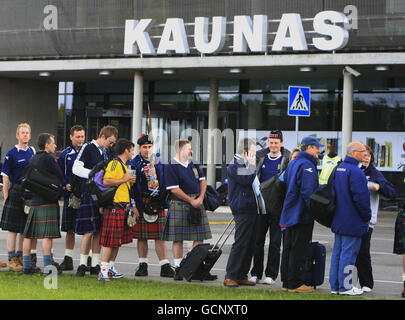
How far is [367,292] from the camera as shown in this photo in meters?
9.99

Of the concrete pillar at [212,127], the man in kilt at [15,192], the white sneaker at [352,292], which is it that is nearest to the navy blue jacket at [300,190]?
the white sneaker at [352,292]

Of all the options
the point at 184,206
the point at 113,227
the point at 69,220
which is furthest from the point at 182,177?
the point at 69,220

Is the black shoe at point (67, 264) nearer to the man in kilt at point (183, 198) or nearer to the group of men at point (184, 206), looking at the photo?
the group of men at point (184, 206)

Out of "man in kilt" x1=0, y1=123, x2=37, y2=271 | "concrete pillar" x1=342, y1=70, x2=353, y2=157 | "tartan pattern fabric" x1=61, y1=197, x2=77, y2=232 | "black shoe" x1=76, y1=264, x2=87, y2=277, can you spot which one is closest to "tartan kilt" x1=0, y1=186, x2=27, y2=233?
"man in kilt" x1=0, y1=123, x2=37, y2=271

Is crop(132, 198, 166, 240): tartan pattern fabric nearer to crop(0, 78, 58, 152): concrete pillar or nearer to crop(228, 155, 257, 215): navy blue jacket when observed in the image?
crop(228, 155, 257, 215): navy blue jacket

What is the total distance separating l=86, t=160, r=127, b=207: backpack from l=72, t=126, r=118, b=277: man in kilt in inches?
10.6

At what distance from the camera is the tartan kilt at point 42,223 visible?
1059 centimetres

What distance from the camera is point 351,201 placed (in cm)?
955

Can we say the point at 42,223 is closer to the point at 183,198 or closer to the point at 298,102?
the point at 183,198

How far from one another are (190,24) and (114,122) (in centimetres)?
634

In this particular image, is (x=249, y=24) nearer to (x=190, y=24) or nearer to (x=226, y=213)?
(x=190, y=24)

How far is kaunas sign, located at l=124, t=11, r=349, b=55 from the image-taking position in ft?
74.0

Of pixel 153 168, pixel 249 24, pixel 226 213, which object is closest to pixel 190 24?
pixel 249 24

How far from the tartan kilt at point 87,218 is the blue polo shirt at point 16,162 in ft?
3.81
